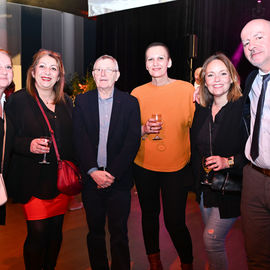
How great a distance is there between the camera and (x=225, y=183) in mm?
2152

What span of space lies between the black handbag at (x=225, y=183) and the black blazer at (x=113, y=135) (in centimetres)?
59

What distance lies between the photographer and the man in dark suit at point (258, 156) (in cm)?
192

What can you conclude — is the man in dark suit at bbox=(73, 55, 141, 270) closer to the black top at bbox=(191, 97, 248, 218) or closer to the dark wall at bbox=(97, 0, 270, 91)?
the black top at bbox=(191, 97, 248, 218)

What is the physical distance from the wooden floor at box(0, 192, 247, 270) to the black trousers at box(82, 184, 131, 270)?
63 centimetres

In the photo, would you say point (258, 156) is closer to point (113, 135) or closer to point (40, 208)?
point (113, 135)

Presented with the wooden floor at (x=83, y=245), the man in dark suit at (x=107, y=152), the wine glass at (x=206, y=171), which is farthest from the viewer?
the wooden floor at (x=83, y=245)

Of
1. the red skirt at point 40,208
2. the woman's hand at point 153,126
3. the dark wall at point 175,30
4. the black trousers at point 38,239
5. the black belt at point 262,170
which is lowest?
the black trousers at point 38,239

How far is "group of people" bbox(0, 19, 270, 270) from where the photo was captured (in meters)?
2.07

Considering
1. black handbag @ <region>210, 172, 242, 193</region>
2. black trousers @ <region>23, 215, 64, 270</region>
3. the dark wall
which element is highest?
the dark wall

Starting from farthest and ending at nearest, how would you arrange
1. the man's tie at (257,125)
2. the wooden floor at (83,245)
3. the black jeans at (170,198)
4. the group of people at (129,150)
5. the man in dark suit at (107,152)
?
the wooden floor at (83,245)
the black jeans at (170,198)
the man in dark suit at (107,152)
the group of people at (129,150)
the man's tie at (257,125)

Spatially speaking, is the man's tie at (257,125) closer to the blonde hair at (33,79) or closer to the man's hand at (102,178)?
the man's hand at (102,178)

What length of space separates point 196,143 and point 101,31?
773cm

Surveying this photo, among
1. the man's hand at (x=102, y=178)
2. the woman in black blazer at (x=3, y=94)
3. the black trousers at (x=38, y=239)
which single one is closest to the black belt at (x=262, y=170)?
the man's hand at (x=102, y=178)

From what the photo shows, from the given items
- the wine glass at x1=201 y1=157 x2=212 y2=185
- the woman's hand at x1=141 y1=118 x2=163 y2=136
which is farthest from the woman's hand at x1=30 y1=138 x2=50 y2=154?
the wine glass at x1=201 y1=157 x2=212 y2=185
